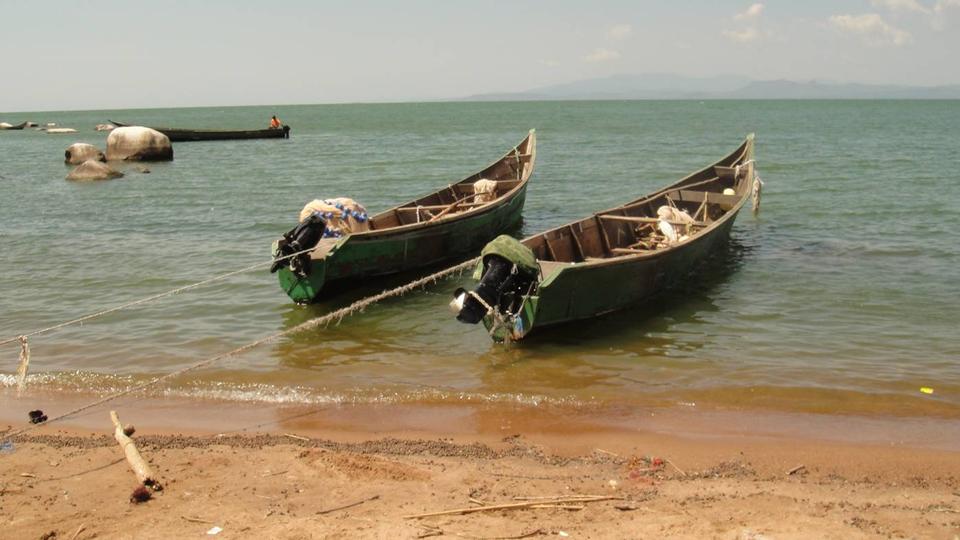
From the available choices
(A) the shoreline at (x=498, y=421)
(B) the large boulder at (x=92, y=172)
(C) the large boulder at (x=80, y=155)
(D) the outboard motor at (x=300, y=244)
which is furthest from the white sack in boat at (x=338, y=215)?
(C) the large boulder at (x=80, y=155)

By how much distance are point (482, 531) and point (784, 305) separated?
8.49 m

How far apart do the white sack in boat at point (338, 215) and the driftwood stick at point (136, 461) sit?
552 centimetres

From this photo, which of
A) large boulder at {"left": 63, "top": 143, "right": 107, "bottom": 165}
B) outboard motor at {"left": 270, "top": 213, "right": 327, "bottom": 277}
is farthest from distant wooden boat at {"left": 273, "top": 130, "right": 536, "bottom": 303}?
large boulder at {"left": 63, "top": 143, "right": 107, "bottom": 165}

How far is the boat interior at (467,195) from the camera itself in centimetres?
1544

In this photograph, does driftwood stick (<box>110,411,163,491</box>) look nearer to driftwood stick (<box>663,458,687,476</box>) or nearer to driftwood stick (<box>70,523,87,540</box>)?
driftwood stick (<box>70,523,87,540</box>)

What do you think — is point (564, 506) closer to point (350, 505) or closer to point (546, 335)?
point (350, 505)

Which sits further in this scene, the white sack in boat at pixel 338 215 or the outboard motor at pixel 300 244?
the white sack in boat at pixel 338 215

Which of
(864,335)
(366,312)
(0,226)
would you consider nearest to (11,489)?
(366,312)

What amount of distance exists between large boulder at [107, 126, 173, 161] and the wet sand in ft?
105

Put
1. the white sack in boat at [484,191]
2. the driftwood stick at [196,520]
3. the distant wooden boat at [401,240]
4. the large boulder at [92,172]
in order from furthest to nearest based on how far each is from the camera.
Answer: the large boulder at [92,172] < the white sack in boat at [484,191] < the distant wooden boat at [401,240] < the driftwood stick at [196,520]

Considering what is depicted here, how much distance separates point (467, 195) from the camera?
17984mm

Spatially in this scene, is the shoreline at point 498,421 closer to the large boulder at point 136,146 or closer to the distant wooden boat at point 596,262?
the distant wooden boat at point 596,262

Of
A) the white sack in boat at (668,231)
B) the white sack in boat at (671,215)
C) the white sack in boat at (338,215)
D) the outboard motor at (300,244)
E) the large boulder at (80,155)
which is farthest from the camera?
the large boulder at (80,155)

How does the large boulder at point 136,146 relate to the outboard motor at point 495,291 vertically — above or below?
above
